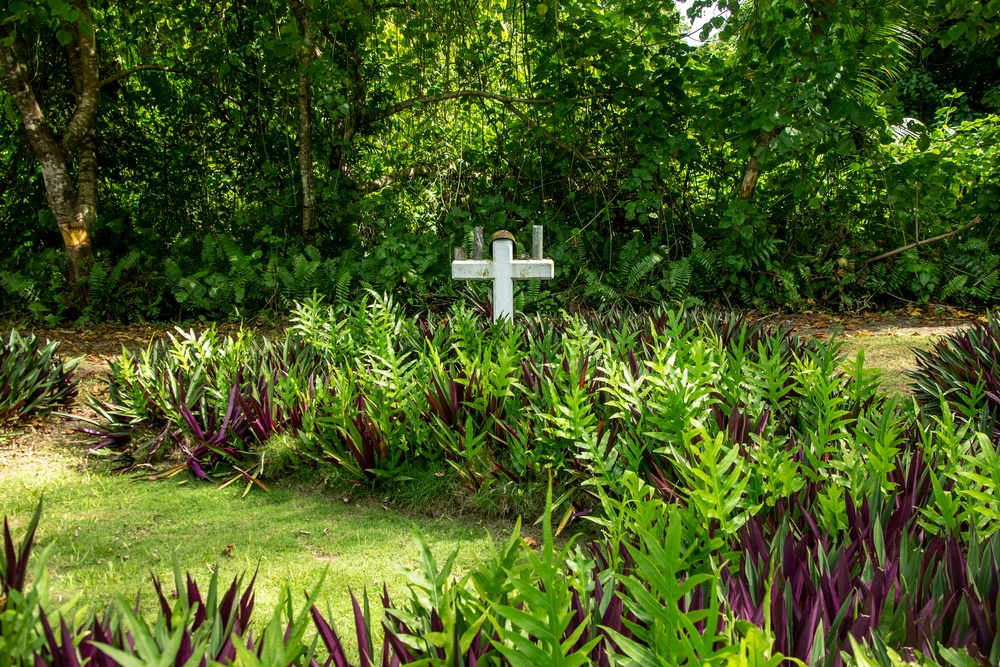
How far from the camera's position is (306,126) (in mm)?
9102

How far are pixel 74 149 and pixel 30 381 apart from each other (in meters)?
4.48

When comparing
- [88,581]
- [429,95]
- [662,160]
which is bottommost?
[88,581]

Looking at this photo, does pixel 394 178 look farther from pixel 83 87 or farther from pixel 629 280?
pixel 83 87

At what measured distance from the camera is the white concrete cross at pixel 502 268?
545 centimetres

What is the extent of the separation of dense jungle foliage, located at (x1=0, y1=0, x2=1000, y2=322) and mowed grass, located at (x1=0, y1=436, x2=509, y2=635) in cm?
433

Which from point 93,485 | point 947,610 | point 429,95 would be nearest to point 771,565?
point 947,610

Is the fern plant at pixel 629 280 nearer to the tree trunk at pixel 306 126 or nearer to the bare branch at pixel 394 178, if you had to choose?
the bare branch at pixel 394 178

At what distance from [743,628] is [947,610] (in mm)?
554

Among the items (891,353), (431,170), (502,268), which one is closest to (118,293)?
(431,170)

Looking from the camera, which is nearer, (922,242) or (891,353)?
(891,353)

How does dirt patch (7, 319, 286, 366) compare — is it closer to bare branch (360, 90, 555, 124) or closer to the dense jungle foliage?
the dense jungle foliage

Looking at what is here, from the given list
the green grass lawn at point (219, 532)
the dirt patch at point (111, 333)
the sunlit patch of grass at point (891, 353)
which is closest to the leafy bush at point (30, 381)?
the green grass lawn at point (219, 532)

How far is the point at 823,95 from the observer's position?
7359 mm

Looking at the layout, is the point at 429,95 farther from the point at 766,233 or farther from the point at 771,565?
the point at 771,565
